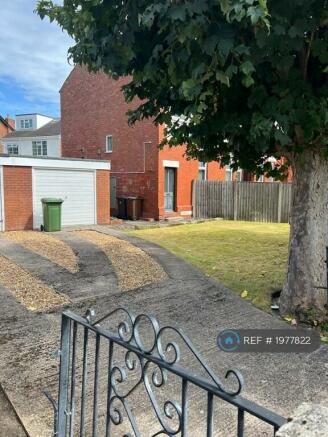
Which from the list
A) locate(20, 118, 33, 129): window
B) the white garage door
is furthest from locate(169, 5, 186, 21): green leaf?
locate(20, 118, 33, 129): window

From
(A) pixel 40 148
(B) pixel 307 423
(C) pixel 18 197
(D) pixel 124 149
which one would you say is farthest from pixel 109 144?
(B) pixel 307 423

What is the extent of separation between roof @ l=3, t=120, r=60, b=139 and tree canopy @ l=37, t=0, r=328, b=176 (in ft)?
81.7

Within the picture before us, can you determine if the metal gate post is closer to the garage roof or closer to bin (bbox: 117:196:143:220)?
the garage roof

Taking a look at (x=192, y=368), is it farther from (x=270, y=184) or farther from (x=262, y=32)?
(x=270, y=184)

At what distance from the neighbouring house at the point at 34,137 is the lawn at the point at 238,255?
1768 cm

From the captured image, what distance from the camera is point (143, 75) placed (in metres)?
4.07

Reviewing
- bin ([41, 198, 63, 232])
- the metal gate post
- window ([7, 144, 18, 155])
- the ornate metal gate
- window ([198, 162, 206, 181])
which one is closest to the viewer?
the ornate metal gate

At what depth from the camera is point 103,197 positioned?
50.2 feet

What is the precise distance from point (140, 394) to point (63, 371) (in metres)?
1.26

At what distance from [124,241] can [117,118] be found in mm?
9203

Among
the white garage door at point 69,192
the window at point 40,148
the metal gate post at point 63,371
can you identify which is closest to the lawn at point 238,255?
the white garage door at point 69,192

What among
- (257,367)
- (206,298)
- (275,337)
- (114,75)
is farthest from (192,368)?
(114,75)

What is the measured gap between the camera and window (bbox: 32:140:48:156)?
92.6ft

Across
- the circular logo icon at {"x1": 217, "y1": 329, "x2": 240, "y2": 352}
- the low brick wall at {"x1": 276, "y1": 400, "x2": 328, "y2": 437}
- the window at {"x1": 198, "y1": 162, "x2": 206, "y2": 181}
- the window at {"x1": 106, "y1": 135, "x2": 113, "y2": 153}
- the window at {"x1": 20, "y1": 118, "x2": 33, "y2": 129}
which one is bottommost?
the circular logo icon at {"x1": 217, "y1": 329, "x2": 240, "y2": 352}
